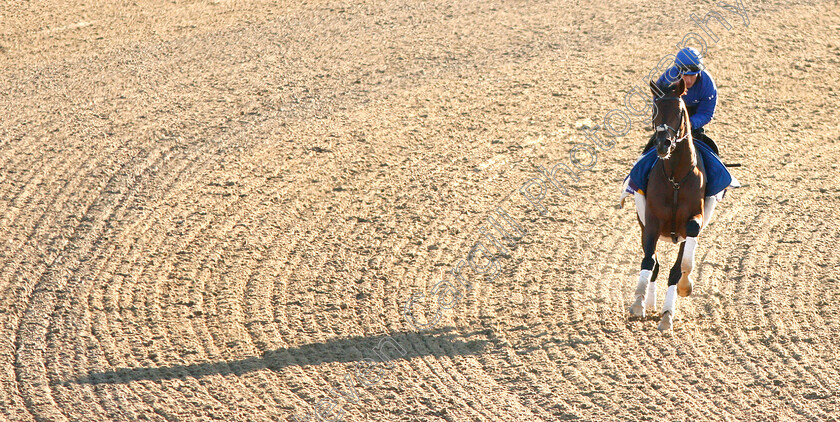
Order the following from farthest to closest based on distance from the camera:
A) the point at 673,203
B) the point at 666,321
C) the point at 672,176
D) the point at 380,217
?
1. the point at 380,217
2. the point at 666,321
3. the point at 673,203
4. the point at 672,176

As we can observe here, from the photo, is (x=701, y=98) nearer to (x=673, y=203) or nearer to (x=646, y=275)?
(x=673, y=203)

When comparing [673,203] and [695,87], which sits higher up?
[695,87]

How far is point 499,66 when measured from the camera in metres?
13.2

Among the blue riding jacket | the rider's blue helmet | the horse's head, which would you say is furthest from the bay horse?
the rider's blue helmet

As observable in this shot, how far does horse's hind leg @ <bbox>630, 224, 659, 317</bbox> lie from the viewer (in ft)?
23.8

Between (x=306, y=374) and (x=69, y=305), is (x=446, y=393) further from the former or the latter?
(x=69, y=305)

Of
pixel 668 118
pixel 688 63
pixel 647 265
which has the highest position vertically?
pixel 688 63

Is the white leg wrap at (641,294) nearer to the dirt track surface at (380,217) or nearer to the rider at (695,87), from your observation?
the dirt track surface at (380,217)

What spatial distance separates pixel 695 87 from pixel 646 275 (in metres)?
1.75

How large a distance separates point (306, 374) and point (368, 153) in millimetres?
4445

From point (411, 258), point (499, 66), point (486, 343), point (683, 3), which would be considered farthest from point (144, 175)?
point (683, 3)

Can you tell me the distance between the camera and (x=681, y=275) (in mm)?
7312

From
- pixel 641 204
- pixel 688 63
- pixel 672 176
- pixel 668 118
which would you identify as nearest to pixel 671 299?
pixel 641 204

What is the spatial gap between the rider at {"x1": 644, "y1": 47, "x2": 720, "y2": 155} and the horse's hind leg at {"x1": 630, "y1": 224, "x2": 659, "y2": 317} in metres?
0.82
